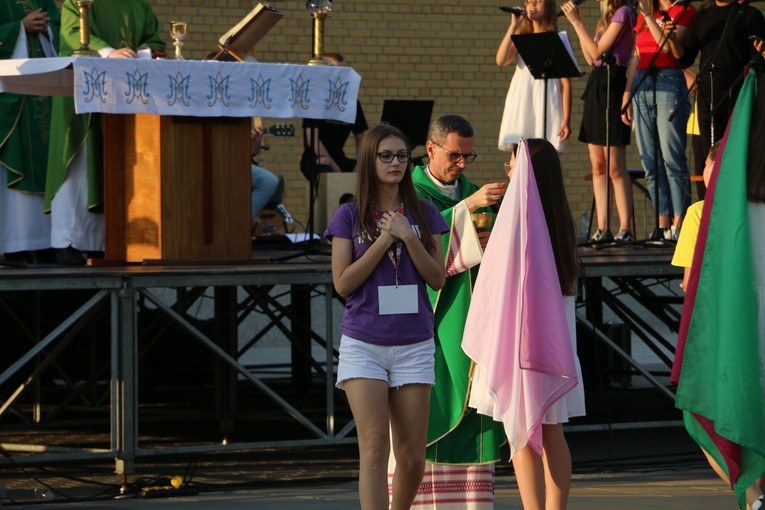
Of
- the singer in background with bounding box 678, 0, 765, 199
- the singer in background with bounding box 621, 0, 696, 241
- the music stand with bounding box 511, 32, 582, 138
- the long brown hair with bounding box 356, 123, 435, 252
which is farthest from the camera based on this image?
the singer in background with bounding box 621, 0, 696, 241

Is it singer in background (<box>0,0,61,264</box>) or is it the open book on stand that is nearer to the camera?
the open book on stand

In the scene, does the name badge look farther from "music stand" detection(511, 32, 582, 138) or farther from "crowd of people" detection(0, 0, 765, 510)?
"music stand" detection(511, 32, 582, 138)

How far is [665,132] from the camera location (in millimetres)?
10672

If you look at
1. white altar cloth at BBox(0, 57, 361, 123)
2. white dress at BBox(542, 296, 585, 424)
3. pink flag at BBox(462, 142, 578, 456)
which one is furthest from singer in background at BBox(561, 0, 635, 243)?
pink flag at BBox(462, 142, 578, 456)

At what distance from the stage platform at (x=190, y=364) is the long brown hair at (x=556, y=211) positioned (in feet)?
6.89

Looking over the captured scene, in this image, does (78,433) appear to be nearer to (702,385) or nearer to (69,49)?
(69,49)

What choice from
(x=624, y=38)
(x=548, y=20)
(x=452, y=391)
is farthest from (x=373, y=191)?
(x=624, y=38)

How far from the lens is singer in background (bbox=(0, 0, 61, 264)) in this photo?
32.1ft

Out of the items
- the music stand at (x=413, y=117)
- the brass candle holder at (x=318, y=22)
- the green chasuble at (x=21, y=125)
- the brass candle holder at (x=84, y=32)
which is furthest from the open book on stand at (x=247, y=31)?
the music stand at (x=413, y=117)

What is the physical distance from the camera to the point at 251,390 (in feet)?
41.7

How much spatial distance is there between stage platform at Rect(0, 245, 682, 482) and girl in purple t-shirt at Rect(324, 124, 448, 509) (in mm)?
2359

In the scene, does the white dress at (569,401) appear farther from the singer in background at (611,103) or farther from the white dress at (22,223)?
the white dress at (22,223)

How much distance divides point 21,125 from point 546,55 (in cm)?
351

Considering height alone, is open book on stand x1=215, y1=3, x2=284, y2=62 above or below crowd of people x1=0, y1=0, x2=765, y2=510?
above
